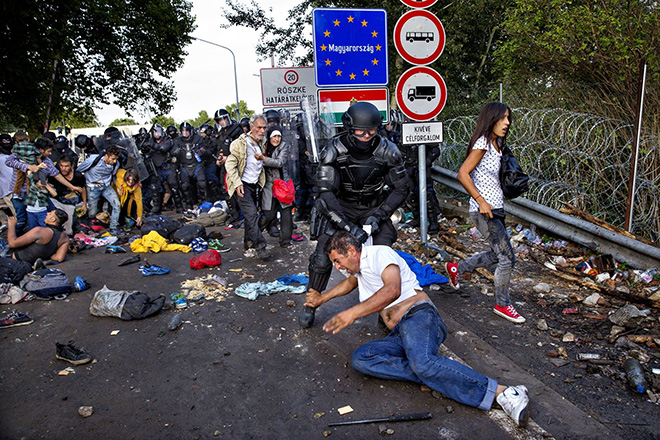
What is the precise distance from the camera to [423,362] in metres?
2.88

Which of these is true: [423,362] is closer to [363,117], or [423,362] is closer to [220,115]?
[363,117]

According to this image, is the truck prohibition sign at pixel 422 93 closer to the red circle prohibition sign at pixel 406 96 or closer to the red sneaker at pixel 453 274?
the red circle prohibition sign at pixel 406 96

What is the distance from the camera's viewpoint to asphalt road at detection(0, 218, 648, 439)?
2.71m

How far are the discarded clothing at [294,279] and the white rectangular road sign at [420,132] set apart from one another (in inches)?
85.7

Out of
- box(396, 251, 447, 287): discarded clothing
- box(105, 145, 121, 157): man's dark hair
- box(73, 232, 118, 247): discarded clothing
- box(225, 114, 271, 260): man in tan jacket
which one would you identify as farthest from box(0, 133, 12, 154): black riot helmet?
box(396, 251, 447, 287): discarded clothing

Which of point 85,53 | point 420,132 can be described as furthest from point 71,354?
point 85,53

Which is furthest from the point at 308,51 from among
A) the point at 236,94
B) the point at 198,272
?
the point at 198,272

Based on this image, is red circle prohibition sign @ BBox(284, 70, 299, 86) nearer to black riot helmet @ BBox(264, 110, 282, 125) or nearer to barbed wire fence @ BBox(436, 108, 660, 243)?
black riot helmet @ BBox(264, 110, 282, 125)

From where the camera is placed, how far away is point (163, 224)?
26.7 ft

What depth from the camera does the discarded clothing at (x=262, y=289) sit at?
5.01 metres

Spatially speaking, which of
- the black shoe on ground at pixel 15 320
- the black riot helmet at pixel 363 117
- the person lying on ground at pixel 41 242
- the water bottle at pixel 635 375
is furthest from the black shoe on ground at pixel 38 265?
the water bottle at pixel 635 375

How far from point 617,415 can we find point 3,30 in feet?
63.7

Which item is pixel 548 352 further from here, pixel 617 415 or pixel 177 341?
pixel 177 341

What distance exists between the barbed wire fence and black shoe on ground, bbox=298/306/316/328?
4110mm
